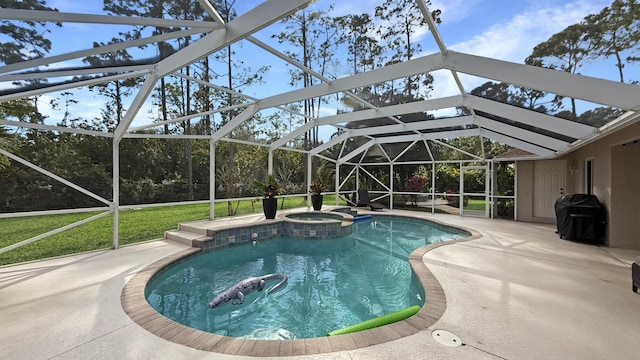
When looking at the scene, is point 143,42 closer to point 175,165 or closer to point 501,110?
point 501,110

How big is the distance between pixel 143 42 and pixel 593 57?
17.3 feet

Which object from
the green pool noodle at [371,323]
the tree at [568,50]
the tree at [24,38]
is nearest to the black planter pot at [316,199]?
the green pool noodle at [371,323]

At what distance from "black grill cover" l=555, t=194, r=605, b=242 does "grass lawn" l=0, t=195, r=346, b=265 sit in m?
10.5

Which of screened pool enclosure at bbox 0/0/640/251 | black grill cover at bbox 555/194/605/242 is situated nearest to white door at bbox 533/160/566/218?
screened pool enclosure at bbox 0/0/640/251

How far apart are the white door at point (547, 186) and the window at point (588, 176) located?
1563 millimetres

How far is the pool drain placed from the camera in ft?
8.05

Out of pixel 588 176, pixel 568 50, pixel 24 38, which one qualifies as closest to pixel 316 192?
pixel 588 176

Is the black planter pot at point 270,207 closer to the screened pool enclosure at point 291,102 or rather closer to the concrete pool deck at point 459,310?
the screened pool enclosure at point 291,102

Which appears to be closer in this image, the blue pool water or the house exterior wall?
the blue pool water

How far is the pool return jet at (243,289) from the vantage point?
156 inches

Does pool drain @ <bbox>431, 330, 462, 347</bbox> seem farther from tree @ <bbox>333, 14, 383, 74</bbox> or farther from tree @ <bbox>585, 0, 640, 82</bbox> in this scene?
tree @ <bbox>333, 14, 383, 74</bbox>

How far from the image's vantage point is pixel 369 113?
7.82 metres

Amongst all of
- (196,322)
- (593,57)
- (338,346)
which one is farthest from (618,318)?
(196,322)

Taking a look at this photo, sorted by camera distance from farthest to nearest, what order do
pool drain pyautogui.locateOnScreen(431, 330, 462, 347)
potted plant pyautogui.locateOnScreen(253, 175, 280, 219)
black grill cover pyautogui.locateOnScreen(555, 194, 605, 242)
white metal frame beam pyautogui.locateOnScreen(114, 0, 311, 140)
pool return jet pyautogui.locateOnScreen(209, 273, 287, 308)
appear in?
potted plant pyautogui.locateOnScreen(253, 175, 280, 219) < black grill cover pyautogui.locateOnScreen(555, 194, 605, 242) < pool return jet pyautogui.locateOnScreen(209, 273, 287, 308) < white metal frame beam pyautogui.locateOnScreen(114, 0, 311, 140) < pool drain pyautogui.locateOnScreen(431, 330, 462, 347)
